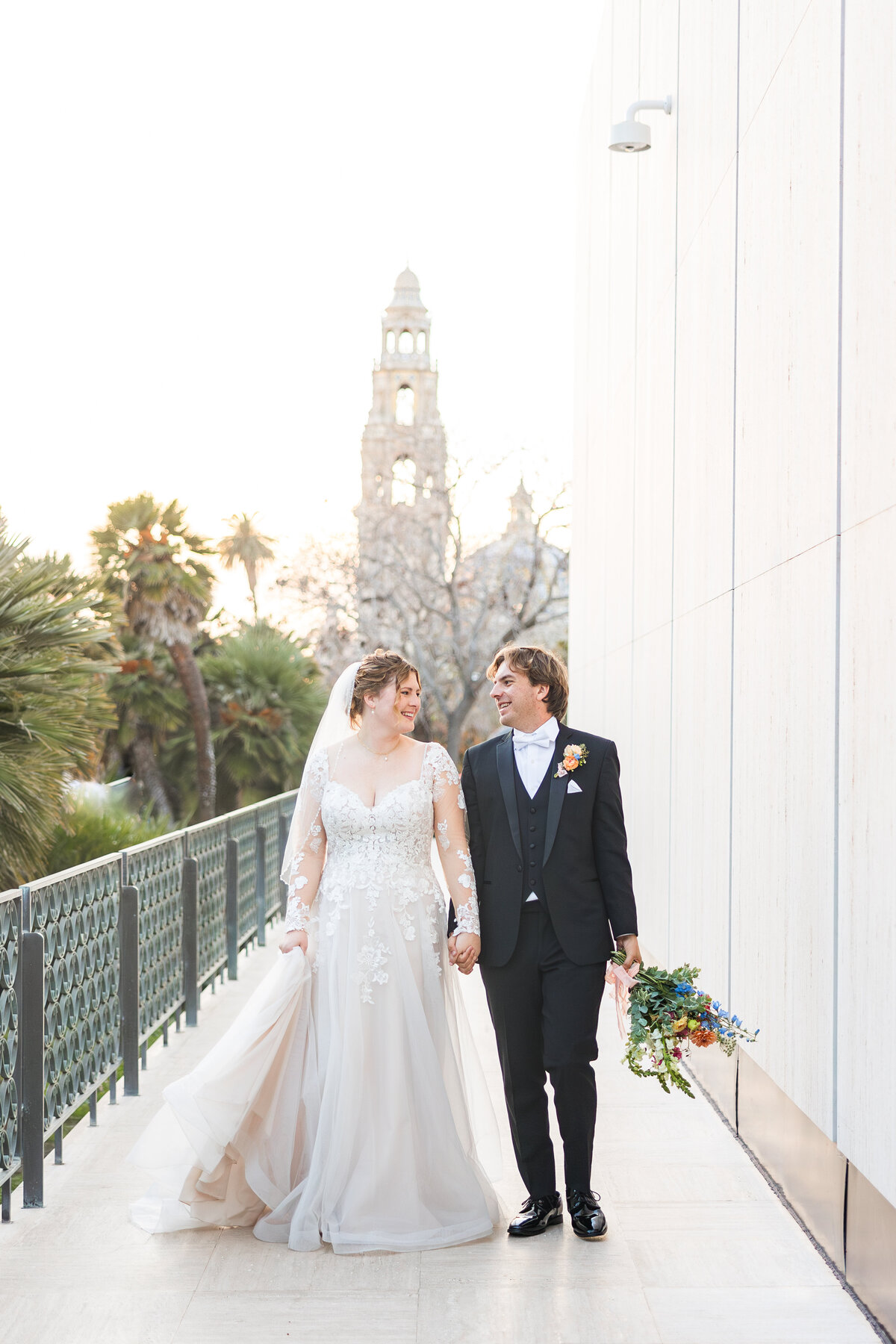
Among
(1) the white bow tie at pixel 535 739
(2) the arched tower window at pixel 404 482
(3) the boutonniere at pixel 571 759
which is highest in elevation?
(2) the arched tower window at pixel 404 482

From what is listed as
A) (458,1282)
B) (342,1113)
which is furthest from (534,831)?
(458,1282)

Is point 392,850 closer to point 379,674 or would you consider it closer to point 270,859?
point 379,674

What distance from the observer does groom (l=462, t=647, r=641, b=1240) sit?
4.29m

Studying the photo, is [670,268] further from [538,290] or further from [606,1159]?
[538,290]

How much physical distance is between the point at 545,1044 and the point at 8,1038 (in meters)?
1.93

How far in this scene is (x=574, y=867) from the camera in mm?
4320

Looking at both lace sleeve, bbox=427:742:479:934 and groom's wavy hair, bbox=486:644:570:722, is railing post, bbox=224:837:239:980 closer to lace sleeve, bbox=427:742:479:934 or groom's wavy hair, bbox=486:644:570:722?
lace sleeve, bbox=427:742:479:934

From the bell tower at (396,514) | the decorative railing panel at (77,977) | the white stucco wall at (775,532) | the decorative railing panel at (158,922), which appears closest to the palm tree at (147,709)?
the bell tower at (396,514)

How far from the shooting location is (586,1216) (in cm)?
431

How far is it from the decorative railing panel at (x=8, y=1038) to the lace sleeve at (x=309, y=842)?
3.28 feet

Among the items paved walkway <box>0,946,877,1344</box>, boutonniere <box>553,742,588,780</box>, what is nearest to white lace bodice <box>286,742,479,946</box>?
boutonniere <box>553,742,588,780</box>

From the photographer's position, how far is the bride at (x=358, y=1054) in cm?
429

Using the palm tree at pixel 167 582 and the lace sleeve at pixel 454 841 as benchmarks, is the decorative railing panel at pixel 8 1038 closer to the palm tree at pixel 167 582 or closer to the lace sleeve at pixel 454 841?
the lace sleeve at pixel 454 841

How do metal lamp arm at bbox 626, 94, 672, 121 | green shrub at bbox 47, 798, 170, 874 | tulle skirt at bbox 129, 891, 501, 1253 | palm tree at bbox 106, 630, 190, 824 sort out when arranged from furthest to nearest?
1. palm tree at bbox 106, 630, 190, 824
2. green shrub at bbox 47, 798, 170, 874
3. metal lamp arm at bbox 626, 94, 672, 121
4. tulle skirt at bbox 129, 891, 501, 1253
